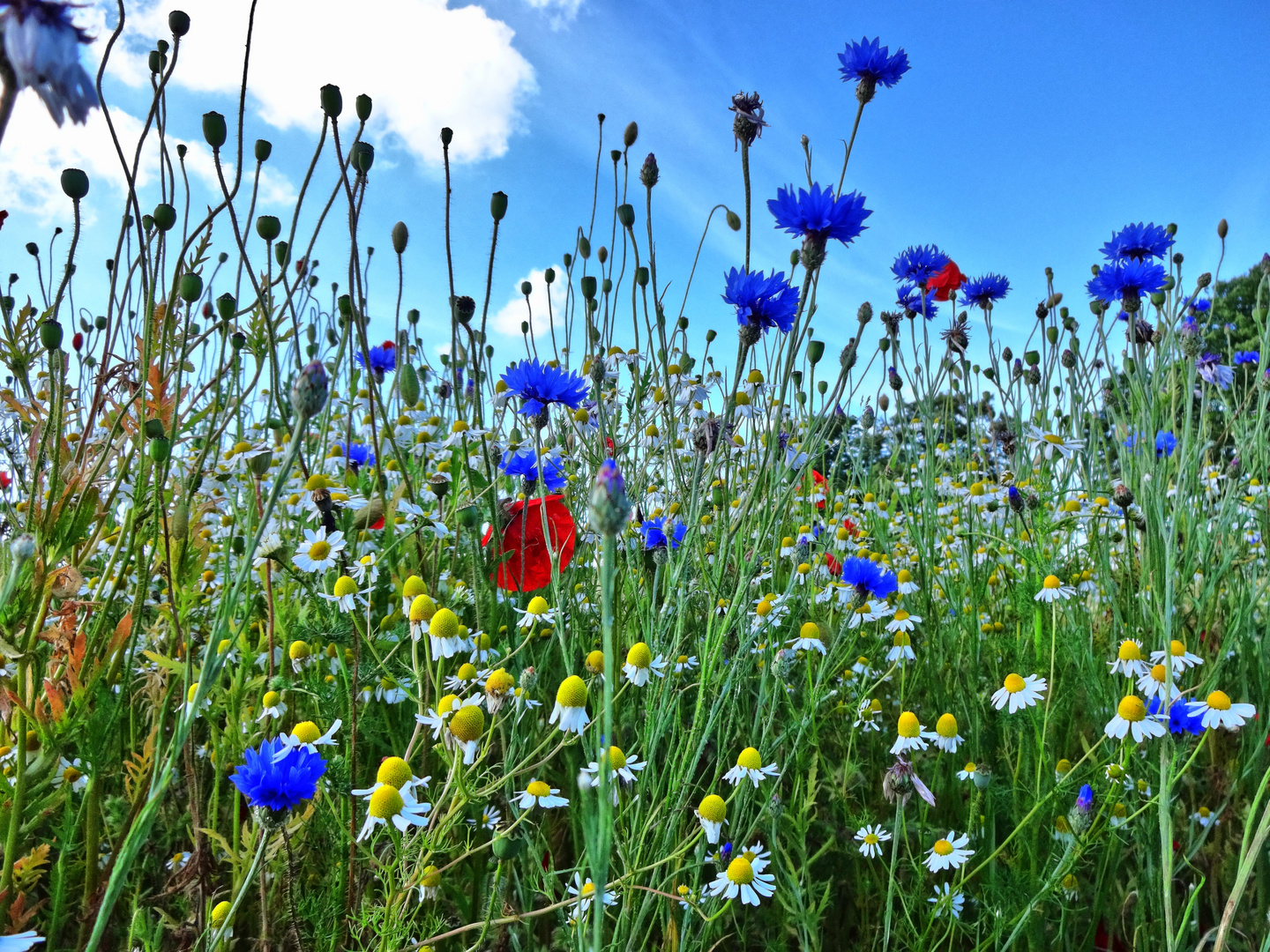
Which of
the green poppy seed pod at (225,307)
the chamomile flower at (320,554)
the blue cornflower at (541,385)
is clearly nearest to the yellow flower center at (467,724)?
the chamomile flower at (320,554)

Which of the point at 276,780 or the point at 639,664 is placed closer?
the point at 276,780

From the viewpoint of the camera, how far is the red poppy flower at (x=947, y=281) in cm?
262

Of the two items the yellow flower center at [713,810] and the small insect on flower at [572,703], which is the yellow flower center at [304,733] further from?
the yellow flower center at [713,810]

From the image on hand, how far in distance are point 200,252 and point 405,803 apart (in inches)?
42.5

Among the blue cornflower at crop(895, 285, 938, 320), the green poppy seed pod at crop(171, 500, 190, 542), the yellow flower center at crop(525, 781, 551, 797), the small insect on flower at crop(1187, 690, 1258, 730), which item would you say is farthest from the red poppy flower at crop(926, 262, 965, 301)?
the green poppy seed pod at crop(171, 500, 190, 542)

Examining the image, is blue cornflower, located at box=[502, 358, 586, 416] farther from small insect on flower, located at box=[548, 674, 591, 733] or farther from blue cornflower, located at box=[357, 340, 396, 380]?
blue cornflower, located at box=[357, 340, 396, 380]

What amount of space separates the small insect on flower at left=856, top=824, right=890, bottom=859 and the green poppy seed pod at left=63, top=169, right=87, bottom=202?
1.81m

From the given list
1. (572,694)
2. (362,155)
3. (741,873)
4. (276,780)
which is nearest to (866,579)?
(741,873)

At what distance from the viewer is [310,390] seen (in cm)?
69

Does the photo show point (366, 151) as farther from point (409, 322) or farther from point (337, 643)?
point (409, 322)

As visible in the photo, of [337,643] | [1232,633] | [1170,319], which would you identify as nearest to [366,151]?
[337,643]

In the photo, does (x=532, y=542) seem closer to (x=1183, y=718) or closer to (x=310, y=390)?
(x=310, y=390)

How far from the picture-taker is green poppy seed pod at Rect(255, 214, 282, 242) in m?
1.59

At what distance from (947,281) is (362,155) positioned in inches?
76.9
